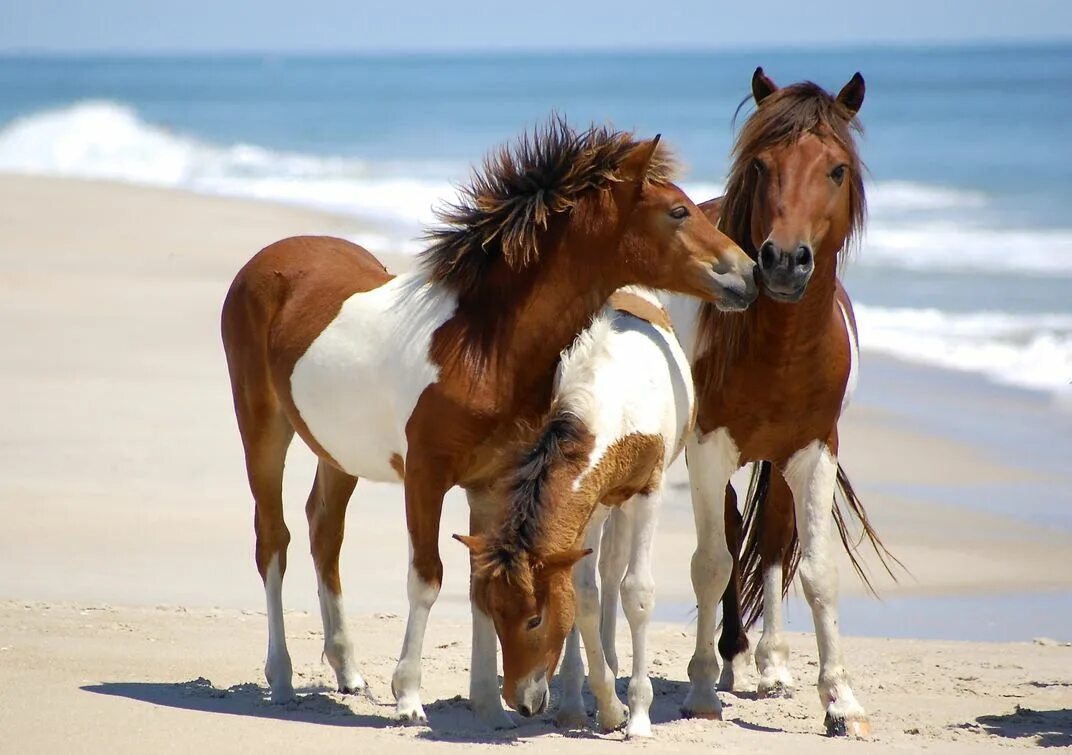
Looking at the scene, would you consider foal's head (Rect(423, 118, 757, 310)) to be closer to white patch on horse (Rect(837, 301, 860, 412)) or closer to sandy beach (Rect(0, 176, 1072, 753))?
white patch on horse (Rect(837, 301, 860, 412))

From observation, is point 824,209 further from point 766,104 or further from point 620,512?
point 620,512

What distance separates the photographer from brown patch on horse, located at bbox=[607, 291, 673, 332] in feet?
18.2

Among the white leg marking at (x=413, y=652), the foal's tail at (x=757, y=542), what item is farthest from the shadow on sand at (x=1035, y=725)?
the white leg marking at (x=413, y=652)

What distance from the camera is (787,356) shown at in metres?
5.53

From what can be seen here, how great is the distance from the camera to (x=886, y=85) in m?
72.2

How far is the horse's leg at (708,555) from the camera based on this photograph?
18.6 feet

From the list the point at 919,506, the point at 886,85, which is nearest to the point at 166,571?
the point at 919,506

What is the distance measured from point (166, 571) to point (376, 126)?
49.1 metres

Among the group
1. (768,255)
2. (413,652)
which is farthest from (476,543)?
(768,255)

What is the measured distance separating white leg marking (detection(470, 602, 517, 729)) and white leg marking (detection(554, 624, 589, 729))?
21 centimetres

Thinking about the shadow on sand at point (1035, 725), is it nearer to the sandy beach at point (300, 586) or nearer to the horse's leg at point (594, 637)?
the sandy beach at point (300, 586)

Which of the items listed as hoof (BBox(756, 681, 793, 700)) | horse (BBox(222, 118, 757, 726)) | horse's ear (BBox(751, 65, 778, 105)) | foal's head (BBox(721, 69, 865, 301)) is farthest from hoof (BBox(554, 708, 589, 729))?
horse's ear (BBox(751, 65, 778, 105))

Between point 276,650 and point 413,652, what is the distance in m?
0.79

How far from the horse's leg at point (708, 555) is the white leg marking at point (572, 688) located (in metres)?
0.50
